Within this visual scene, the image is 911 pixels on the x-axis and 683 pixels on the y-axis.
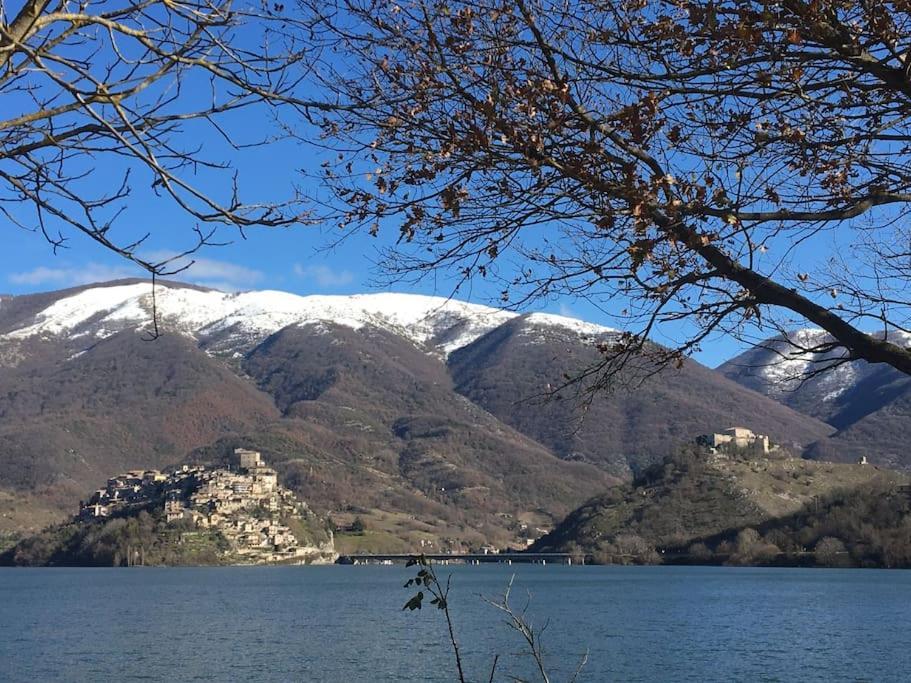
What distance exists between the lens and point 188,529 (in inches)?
6181

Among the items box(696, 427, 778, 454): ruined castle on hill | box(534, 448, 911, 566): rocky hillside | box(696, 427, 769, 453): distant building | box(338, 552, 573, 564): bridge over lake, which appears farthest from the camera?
box(696, 427, 769, 453): distant building

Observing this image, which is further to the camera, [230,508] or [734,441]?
[734,441]

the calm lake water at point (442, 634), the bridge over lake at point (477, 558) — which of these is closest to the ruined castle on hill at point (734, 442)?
the bridge over lake at point (477, 558)

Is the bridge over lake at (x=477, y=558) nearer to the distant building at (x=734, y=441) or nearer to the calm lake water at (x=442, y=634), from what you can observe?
the distant building at (x=734, y=441)

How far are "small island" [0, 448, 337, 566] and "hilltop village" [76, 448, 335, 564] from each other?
0.46 ft

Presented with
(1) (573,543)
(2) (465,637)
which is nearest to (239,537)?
(1) (573,543)

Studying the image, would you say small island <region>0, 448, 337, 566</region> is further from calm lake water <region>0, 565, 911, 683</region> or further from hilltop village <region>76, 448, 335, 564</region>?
calm lake water <region>0, 565, 911, 683</region>

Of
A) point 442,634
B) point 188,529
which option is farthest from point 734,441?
point 442,634

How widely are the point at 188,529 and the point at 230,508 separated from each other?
932cm

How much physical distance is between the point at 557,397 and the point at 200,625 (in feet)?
175

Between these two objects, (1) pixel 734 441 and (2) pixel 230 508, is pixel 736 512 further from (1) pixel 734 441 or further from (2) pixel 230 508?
(2) pixel 230 508

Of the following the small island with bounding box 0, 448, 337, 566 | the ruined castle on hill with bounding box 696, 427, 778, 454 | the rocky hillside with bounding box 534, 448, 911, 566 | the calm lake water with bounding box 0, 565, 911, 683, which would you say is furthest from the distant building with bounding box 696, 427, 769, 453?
the calm lake water with bounding box 0, 565, 911, 683

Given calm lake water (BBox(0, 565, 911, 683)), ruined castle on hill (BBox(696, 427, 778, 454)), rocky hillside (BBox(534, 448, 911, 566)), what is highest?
ruined castle on hill (BBox(696, 427, 778, 454))

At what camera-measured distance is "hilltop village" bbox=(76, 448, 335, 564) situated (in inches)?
6275
